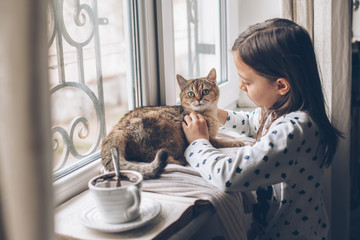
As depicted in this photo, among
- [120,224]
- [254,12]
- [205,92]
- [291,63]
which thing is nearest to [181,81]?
[205,92]

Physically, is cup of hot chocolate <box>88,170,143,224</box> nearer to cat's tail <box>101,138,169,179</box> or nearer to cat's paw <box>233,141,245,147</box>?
cat's tail <box>101,138,169,179</box>

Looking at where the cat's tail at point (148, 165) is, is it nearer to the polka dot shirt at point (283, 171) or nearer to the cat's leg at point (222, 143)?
the polka dot shirt at point (283, 171)

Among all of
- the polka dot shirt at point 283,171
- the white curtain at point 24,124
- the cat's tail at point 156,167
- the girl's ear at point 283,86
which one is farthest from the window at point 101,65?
the white curtain at point 24,124

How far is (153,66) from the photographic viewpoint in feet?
4.53

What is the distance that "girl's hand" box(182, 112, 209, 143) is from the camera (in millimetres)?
1193

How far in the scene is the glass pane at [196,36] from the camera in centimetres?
168

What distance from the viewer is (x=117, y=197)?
28.7 inches

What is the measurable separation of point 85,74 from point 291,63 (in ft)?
1.95

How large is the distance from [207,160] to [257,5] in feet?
4.27

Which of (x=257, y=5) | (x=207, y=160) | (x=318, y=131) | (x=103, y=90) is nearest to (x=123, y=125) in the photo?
(x=103, y=90)

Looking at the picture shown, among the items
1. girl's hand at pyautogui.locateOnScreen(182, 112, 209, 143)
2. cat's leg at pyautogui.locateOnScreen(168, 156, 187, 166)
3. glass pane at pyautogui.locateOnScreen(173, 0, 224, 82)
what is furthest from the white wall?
cat's leg at pyautogui.locateOnScreen(168, 156, 187, 166)

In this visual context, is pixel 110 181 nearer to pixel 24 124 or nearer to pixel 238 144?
pixel 24 124

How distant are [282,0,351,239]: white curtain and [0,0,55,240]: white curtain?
1403mm

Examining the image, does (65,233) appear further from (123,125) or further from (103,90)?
(103,90)
